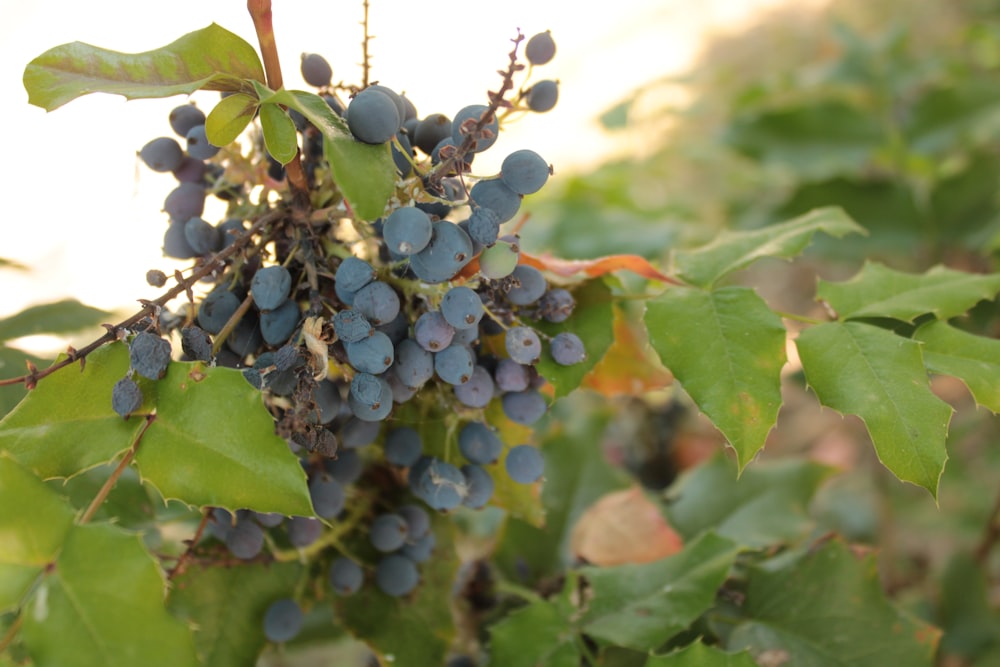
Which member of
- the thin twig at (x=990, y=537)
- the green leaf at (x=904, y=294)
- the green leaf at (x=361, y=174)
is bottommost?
the thin twig at (x=990, y=537)

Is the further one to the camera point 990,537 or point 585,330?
point 990,537

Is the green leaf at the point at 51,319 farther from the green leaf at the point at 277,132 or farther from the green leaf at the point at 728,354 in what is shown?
the green leaf at the point at 728,354

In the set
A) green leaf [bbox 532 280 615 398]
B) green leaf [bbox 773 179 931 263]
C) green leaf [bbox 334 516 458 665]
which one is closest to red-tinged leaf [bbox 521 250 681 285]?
green leaf [bbox 532 280 615 398]

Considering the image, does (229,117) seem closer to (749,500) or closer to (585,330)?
(585,330)

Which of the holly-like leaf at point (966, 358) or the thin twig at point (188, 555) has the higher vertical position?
the holly-like leaf at point (966, 358)

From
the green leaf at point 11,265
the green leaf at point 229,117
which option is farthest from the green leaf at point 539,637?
the green leaf at point 11,265

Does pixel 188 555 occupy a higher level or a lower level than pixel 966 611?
higher

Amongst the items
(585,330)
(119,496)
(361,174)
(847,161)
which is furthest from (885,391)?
(847,161)
